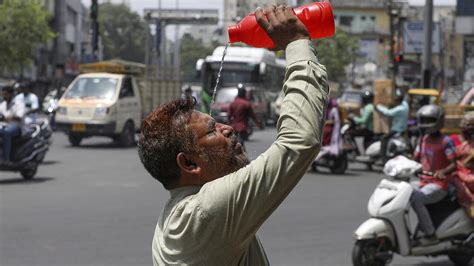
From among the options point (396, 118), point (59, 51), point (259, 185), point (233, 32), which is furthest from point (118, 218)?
point (59, 51)

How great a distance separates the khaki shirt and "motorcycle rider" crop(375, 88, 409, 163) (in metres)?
15.5

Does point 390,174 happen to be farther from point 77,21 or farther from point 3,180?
point 77,21

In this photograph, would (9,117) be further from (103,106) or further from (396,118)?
(103,106)

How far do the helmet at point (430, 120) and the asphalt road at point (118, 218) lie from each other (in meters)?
1.25

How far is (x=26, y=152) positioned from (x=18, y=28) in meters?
32.4

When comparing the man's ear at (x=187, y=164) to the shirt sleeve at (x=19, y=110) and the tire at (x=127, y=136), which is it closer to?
the shirt sleeve at (x=19, y=110)

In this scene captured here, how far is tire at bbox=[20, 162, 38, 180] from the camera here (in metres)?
15.6

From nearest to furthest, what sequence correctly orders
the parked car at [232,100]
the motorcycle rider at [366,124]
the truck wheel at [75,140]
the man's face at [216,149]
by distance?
the man's face at [216,149]
the motorcycle rider at [366,124]
the truck wheel at [75,140]
the parked car at [232,100]

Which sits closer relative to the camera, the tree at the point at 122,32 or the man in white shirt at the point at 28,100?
the man in white shirt at the point at 28,100

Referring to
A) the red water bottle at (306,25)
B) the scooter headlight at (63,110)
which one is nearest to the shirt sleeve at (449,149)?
the red water bottle at (306,25)

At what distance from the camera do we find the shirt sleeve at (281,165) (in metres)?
2.42

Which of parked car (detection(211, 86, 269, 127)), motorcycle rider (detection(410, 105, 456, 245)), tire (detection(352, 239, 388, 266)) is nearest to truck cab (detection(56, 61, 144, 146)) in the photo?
parked car (detection(211, 86, 269, 127))

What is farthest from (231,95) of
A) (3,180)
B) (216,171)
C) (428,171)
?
(216,171)

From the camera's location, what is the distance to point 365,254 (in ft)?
26.7
